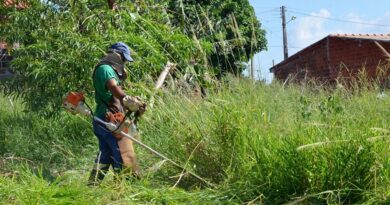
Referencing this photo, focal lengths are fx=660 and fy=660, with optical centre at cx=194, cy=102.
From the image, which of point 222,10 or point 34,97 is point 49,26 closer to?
point 34,97

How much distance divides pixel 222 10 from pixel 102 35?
1175cm

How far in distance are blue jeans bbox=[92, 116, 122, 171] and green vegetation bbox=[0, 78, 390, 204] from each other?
0.28m

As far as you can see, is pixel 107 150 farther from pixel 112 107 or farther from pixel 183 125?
pixel 183 125

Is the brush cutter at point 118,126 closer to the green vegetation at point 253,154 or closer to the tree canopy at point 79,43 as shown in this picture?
the green vegetation at point 253,154

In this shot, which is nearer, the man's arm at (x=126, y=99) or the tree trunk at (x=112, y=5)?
the man's arm at (x=126, y=99)

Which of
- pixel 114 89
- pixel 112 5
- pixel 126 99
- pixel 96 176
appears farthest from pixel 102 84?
pixel 112 5

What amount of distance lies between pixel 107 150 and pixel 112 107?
474 mm

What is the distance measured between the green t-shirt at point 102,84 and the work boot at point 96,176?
67 cm

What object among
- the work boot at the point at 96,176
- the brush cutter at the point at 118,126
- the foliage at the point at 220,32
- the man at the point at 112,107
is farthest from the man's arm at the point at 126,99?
the foliage at the point at 220,32

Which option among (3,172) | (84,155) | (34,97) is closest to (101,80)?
(3,172)

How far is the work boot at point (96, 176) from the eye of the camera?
616cm

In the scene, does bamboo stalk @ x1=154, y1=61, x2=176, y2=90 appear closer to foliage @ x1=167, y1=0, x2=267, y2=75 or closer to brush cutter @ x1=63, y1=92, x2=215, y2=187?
foliage @ x1=167, y1=0, x2=267, y2=75

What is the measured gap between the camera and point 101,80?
22.8ft

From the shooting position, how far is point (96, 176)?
6.23m
